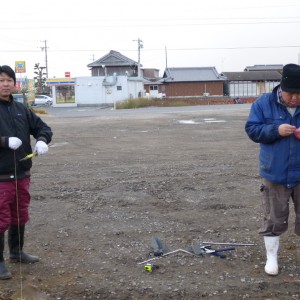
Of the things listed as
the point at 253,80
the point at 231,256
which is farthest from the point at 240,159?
the point at 253,80

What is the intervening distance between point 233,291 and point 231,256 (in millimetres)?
752

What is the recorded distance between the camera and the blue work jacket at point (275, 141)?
3.76 metres

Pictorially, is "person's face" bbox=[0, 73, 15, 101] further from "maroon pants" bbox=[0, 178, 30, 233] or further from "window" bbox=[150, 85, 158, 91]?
"window" bbox=[150, 85, 158, 91]

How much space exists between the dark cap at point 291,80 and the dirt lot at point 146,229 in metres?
1.55

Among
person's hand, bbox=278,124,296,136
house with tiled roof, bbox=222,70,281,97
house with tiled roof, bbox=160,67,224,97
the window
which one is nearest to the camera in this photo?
person's hand, bbox=278,124,296,136

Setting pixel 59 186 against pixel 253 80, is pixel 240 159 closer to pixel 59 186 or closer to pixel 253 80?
pixel 59 186

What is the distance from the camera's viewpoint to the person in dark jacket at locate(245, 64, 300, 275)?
12.2 ft

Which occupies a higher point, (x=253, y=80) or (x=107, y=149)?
(x=253, y=80)

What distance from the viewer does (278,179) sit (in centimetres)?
378

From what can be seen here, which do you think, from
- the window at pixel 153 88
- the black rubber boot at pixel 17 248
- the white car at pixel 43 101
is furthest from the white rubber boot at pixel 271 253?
the window at pixel 153 88

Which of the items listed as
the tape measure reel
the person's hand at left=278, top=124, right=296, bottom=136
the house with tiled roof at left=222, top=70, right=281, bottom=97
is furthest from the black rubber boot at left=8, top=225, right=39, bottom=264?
the house with tiled roof at left=222, top=70, right=281, bottom=97

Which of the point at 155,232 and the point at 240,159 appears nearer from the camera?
the point at 155,232

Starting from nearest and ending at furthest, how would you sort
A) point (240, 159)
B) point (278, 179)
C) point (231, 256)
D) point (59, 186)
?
point (278, 179)
point (231, 256)
point (59, 186)
point (240, 159)

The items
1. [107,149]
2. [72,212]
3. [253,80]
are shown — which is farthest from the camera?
[253,80]
